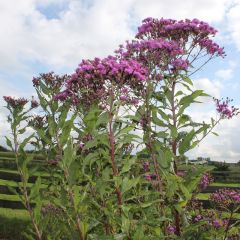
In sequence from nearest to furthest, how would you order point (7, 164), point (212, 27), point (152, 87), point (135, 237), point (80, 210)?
1. point (135, 237)
2. point (80, 210)
3. point (152, 87)
4. point (212, 27)
5. point (7, 164)

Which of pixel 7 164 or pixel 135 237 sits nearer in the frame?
pixel 135 237

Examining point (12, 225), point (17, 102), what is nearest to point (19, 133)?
point (17, 102)

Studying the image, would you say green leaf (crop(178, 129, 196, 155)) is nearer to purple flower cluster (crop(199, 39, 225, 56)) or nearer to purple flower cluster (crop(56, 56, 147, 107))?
purple flower cluster (crop(56, 56, 147, 107))

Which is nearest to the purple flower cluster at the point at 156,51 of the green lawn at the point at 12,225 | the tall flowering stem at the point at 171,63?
the tall flowering stem at the point at 171,63

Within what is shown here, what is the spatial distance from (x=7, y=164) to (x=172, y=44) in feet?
62.3

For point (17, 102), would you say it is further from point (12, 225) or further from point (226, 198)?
point (12, 225)

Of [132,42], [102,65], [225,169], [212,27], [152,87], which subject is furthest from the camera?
[225,169]

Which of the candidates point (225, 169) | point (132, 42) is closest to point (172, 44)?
point (132, 42)

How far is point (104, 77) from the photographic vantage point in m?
5.23

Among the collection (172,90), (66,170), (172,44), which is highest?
(172,44)

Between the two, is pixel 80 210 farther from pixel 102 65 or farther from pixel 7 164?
pixel 7 164

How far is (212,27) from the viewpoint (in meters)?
6.54

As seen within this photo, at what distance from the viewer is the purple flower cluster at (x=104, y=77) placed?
5.19m

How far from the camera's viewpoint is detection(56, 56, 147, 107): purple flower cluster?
5.19 metres
